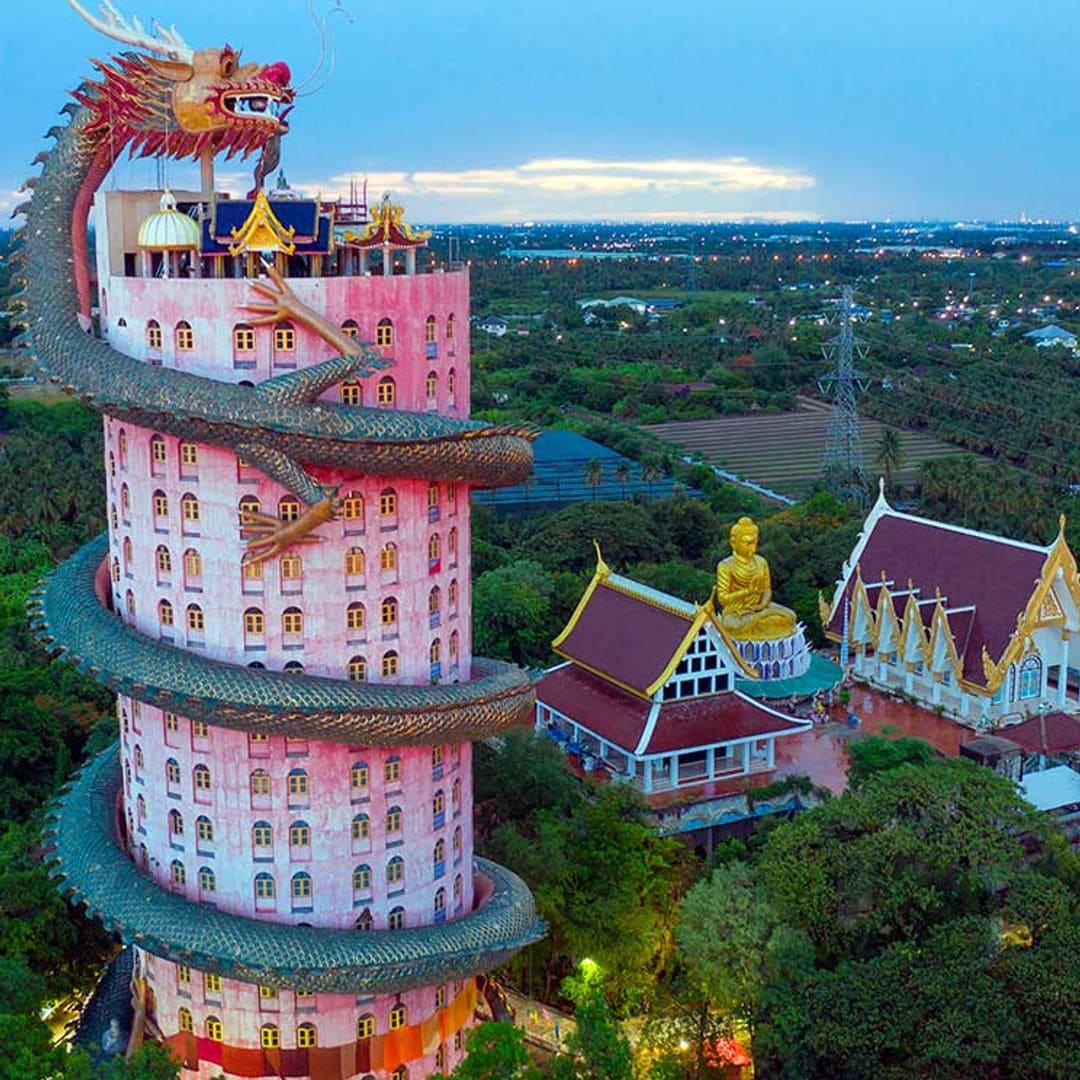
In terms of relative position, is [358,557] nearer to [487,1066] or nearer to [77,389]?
[77,389]

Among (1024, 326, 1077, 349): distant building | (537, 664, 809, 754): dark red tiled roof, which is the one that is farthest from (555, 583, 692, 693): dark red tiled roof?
(1024, 326, 1077, 349): distant building

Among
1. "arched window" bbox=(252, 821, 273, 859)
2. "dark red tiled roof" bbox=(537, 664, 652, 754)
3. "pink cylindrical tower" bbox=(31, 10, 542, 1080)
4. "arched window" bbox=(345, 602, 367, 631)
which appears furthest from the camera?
"dark red tiled roof" bbox=(537, 664, 652, 754)

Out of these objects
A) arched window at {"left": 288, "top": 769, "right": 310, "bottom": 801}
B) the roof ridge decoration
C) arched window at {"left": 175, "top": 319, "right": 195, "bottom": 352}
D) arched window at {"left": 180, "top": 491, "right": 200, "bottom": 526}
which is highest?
the roof ridge decoration

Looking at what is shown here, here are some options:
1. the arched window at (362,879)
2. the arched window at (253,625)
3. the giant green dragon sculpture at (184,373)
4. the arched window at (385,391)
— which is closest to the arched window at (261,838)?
the arched window at (362,879)

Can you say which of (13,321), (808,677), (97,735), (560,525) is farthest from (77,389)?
(560,525)

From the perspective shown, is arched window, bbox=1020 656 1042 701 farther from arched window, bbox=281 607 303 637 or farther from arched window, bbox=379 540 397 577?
arched window, bbox=281 607 303 637
